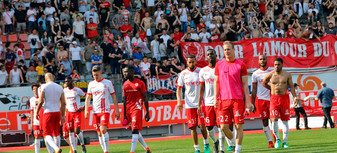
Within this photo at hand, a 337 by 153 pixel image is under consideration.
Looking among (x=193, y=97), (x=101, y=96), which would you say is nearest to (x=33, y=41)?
(x=101, y=96)

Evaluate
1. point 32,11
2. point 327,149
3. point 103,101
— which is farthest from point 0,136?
point 327,149

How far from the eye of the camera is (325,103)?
25328mm

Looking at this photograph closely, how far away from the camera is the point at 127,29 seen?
3025cm

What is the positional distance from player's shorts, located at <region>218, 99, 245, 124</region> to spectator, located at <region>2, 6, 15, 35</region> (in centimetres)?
2084

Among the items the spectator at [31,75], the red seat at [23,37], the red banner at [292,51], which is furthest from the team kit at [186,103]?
the red banner at [292,51]

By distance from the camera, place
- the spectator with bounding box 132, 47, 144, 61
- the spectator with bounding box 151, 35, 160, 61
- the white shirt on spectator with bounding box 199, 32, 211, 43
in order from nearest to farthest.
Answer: the spectator with bounding box 132, 47, 144, 61 → the spectator with bounding box 151, 35, 160, 61 → the white shirt on spectator with bounding box 199, 32, 211, 43

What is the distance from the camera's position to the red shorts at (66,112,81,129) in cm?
1652

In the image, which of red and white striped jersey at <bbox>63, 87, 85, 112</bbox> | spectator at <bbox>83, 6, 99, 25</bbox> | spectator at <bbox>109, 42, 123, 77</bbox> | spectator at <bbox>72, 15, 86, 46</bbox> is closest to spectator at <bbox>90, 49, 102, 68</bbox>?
spectator at <bbox>109, 42, 123, 77</bbox>

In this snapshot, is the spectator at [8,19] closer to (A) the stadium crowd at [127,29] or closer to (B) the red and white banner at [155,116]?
(A) the stadium crowd at [127,29]

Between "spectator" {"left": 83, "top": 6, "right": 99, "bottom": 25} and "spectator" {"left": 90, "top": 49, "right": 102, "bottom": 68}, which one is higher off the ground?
"spectator" {"left": 83, "top": 6, "right": 99, "bottom": 25}

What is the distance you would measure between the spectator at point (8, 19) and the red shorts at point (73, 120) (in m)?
14.6

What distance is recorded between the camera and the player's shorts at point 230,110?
11399 millimetres

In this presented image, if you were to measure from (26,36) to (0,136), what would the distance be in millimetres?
7160

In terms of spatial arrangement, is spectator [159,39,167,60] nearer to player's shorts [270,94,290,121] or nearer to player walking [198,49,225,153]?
player's shorts [270,94,290,121]
